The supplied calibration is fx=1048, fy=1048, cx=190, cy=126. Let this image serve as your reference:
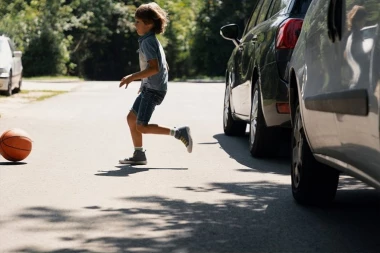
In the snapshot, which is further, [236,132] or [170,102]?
[170,102]

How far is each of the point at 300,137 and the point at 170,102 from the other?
14.7 m

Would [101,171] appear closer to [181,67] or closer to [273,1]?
[273,1]

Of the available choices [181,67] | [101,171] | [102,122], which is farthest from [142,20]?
[181,67]

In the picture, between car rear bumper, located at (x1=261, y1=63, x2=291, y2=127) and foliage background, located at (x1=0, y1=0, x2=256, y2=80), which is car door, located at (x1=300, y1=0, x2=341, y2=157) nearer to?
car rear bumper, located at (x1=261, y1=63, x2=291, y2=127)

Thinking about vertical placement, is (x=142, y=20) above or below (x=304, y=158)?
above

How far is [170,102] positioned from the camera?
22391mm

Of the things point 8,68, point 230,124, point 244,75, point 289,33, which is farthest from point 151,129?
point 8,68

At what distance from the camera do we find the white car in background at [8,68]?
936 inches

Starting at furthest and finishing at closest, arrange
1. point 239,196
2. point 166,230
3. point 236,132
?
point 236,132
point 239,196
point 166,230

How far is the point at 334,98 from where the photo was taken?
6.17m

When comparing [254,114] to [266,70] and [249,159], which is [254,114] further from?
[266,70]

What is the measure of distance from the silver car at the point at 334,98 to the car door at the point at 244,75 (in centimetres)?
345

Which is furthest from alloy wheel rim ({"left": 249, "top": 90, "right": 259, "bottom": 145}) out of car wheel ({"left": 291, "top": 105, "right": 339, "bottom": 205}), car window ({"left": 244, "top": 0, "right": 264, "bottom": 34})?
car wheel ({"left": 291, "top": 105, "right": 339, "bottom": 205})

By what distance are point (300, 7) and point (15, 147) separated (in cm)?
311
